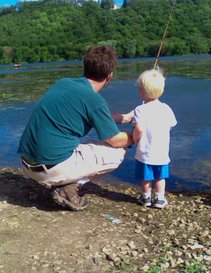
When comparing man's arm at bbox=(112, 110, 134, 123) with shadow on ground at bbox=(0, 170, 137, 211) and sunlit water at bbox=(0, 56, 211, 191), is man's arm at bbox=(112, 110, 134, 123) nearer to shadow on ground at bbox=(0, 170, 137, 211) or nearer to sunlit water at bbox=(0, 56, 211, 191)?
shadow on ground at bbox=(0, 170, 137, 211)

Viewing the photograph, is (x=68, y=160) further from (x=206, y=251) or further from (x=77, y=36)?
(x=77, y=36)

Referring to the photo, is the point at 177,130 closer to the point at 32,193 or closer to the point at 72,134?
the point at 32,193

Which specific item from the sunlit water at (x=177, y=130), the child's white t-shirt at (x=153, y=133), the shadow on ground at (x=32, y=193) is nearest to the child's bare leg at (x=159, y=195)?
the child's white t-shirt at (x=153, y=133)

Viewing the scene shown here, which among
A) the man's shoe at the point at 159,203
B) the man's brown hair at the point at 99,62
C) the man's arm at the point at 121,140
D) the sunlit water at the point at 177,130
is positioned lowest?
the sunlit water at the point at 177,130

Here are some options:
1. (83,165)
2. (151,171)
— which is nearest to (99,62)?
(83,165)

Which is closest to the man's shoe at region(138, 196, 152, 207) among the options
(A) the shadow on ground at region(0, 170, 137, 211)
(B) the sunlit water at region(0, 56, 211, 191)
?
(A) the shadow on ground at region(0, 170, 137, 211)

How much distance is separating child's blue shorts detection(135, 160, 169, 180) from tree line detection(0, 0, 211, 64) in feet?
116

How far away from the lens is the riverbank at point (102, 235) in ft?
11.0

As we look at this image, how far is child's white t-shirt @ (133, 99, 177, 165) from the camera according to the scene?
4516 mm

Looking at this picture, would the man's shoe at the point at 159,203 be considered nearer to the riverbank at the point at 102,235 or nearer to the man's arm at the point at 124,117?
the riverbank at the point at 102,235

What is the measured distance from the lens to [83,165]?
432 centimetres

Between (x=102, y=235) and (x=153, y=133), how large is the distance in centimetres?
122

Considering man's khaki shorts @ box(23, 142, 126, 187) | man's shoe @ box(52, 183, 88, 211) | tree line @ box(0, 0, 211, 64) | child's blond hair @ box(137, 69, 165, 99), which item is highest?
A: child's blond hair @ box(137, 69, 165, 99)

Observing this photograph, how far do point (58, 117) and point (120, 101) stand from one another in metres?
9.76
